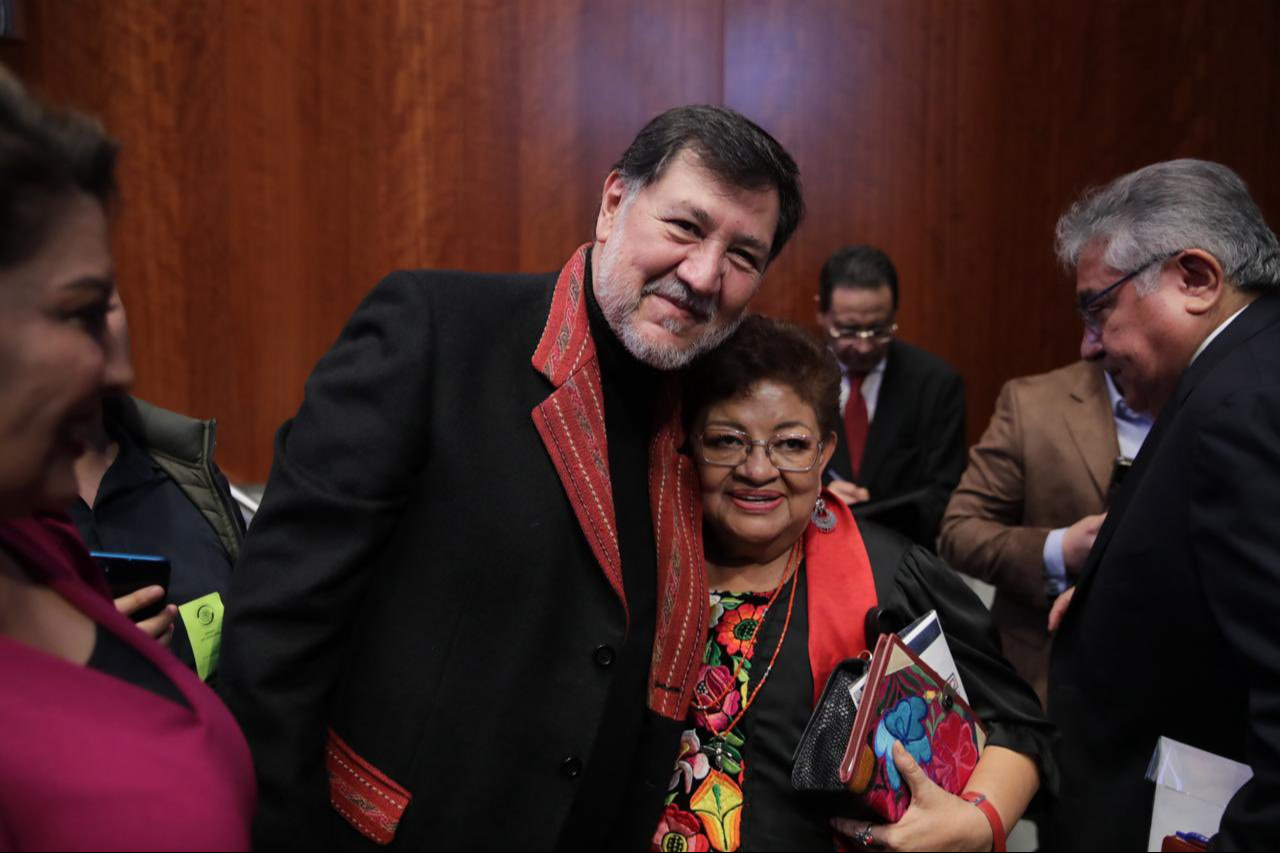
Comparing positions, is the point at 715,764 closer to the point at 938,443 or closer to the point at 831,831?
the point at 831,831

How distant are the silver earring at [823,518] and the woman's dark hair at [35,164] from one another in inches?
54.5

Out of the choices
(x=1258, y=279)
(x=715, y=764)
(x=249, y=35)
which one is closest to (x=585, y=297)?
(x=715, y=764)

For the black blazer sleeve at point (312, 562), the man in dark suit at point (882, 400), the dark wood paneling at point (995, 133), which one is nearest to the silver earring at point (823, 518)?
the black blazer sleeve at point (312, 562)

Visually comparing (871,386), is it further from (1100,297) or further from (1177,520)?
(1177,520)

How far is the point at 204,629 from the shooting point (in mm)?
1444

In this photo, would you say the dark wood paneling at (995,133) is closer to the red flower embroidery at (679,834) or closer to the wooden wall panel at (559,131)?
the wooden wall panel at (559,131)

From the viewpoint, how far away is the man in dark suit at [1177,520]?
55.2 inches

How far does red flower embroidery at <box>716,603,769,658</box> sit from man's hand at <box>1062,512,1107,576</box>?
100cm

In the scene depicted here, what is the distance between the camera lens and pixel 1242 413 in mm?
1444

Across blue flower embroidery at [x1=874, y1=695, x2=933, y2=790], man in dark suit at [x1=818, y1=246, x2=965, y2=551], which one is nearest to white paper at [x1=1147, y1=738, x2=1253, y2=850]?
blue flower embroidery at [x1=874, y1=695, x2=933, y2=790]

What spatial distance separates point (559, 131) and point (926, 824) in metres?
2.89

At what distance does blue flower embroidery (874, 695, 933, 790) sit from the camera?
1.47 m

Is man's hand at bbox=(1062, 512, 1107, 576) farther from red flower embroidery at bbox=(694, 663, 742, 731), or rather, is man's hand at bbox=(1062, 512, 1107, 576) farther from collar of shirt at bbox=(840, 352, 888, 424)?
collar of shirt at bbox=(840, 352, 888, 424)

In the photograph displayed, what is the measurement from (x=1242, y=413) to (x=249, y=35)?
327 cm
